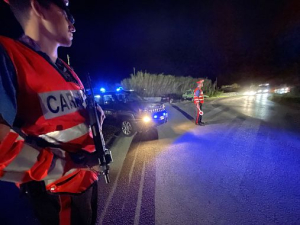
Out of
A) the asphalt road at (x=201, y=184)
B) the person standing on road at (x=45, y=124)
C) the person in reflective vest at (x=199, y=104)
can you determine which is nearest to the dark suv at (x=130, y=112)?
the asphalt road at (x=201, y=184)

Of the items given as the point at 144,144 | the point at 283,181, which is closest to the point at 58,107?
the point at 283,181

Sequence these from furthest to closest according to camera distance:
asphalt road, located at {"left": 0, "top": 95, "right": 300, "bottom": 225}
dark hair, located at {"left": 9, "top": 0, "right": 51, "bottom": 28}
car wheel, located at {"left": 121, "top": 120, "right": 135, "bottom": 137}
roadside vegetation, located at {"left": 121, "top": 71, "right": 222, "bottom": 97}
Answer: roadside vegetation, located at {"left": 121, "top": 71, "right": 222, "bottom": 97} → car wheel, located at {"left": 121, "top": 120, "right": 135, "bottom": 137} → asphalt road, located at {"left": 0, "top": 95, "right": 300, "bottom": 225} → dark hair, located at {"left": 9, "top": 0, "right": 51, "bottom": 28}

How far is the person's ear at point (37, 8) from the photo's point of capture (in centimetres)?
113

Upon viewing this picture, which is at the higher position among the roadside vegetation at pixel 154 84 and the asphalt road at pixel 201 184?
the roadside vegetation at pixel 154 84

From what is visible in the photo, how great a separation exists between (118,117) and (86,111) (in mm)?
5291

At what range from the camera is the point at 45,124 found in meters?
1.07

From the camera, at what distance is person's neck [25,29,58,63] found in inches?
46.0

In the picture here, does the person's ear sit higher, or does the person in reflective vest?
the person's ear

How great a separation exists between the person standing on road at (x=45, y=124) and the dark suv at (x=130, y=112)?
476 centimetres

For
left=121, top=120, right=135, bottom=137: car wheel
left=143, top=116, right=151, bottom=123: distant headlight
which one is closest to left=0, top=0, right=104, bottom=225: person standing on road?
left=143, top=116, right=151, bottom=123: distant headlight

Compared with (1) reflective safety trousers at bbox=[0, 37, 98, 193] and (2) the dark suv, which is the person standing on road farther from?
(2) the dark suv

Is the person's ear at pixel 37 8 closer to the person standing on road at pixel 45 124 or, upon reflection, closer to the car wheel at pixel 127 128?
the person standing on road at pixel 45 124

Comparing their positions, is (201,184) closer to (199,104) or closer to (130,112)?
(130,112)

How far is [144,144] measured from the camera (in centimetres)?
544
